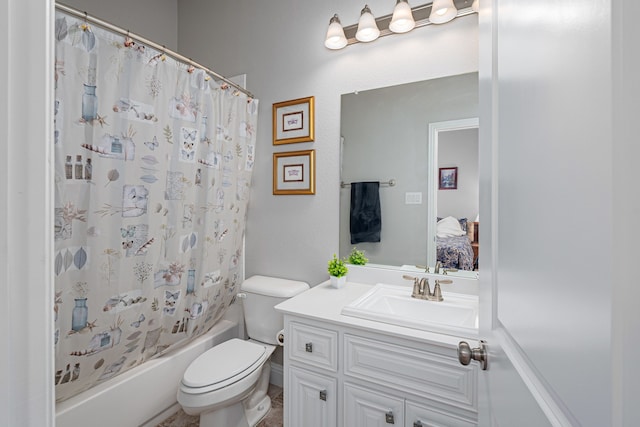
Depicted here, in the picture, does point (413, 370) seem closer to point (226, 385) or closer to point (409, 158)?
point (226, 385)

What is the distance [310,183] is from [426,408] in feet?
4.25

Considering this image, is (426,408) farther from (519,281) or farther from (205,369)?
(205,369)

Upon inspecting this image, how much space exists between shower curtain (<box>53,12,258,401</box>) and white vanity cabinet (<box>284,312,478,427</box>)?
2.31ft

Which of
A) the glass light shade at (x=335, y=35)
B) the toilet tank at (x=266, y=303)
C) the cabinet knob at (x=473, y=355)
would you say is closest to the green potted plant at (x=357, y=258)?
the toilet tank at (x=266, y=303)

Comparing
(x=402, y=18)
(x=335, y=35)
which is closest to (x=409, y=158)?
(x=402, y=18)

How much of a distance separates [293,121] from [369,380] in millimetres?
1523

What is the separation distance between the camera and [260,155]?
2.15m

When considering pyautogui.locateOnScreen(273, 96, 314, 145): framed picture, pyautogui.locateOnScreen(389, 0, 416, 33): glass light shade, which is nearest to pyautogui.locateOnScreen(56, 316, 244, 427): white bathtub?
pyautogui.locateOnScreen(273, 96, 314, 145): framed picture

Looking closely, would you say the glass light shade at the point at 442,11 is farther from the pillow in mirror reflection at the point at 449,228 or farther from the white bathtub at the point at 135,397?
the white bathtub at the point at 135,397

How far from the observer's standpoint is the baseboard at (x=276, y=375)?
2047mm

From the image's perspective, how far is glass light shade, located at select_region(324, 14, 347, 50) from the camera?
1.71 m

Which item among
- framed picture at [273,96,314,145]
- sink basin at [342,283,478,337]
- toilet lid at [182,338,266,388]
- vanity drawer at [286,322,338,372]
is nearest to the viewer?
sink basin at [342,283,478,337]

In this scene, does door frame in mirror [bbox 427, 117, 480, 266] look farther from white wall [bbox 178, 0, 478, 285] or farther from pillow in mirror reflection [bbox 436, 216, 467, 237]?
white wall [bbox 178, 0, 478, 285]

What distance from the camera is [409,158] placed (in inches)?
64.9
